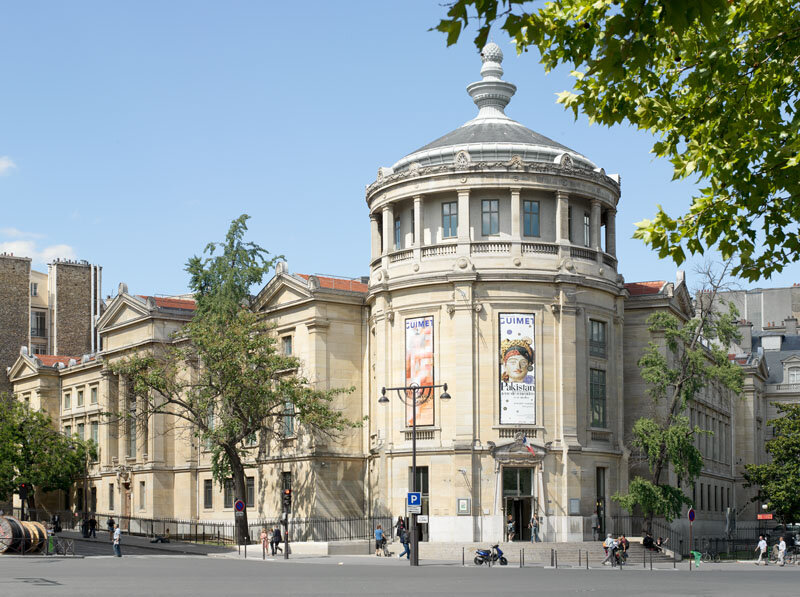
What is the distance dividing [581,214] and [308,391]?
53.0 feet

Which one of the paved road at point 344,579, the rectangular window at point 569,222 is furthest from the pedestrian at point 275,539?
the rectangular window at point 569,222

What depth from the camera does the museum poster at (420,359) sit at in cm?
5675

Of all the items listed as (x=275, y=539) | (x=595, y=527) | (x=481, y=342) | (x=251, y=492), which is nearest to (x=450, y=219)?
(x=481, y=342)

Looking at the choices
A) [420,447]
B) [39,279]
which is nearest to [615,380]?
[420,447]

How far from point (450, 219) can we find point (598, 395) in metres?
11.4

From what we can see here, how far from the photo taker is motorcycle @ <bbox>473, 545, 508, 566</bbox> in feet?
155

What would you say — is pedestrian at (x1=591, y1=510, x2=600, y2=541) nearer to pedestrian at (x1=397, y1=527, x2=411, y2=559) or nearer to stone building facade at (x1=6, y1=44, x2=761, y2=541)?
stone building facade at (x1=6, y1=44, x2=761, y2=541)

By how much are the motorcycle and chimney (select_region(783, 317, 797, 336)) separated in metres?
70.6

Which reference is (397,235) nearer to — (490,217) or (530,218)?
(490,217)

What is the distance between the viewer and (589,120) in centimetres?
1516

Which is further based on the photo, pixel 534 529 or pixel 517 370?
pixel 517 370

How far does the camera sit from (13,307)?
9588 centimetres

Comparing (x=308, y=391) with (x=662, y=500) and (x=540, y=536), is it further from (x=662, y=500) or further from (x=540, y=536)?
(x=662, y=500)

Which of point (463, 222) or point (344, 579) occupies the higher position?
point (463, 222)
